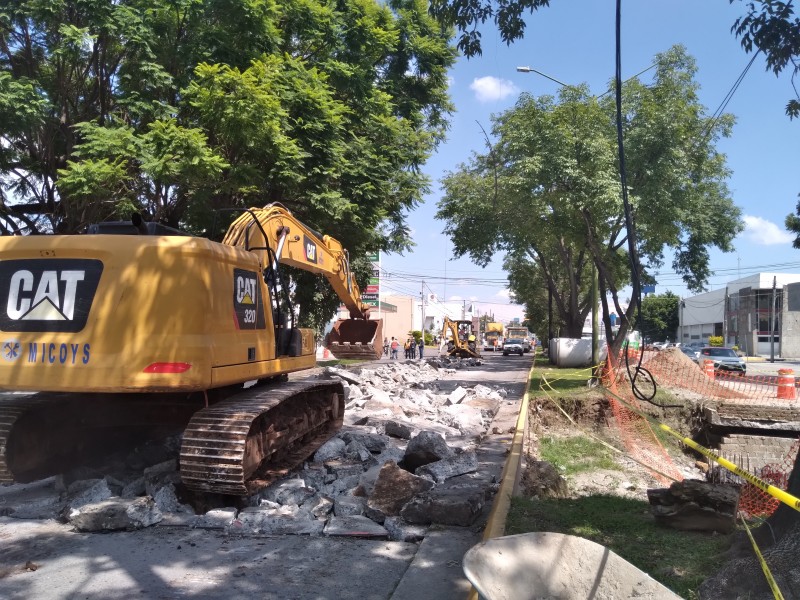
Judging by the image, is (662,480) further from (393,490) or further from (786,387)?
(786,387)

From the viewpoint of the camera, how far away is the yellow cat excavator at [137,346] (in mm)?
5629

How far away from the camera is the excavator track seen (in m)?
5.69

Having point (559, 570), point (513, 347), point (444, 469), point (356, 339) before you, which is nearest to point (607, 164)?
point (356, 339)

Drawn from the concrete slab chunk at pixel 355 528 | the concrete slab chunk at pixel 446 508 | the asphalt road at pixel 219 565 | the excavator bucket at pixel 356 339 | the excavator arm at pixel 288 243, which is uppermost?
the excavator arm at pixel 288 243

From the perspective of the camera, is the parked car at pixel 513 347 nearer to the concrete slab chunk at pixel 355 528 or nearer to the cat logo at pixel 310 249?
the cat logo at pixel 310 249

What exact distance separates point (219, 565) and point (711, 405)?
1228 cm

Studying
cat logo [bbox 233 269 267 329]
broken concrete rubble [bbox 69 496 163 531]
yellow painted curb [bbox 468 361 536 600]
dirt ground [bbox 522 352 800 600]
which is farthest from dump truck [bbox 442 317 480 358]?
broken concrete rubble [bbox 69 496 163 531]

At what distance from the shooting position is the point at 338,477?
7648mm

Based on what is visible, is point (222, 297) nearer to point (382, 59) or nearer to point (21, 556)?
point (21, 556)

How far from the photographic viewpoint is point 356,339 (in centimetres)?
1271

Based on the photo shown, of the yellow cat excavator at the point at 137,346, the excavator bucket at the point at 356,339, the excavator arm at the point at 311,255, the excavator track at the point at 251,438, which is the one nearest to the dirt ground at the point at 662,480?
the excavator track at the point at 251,438

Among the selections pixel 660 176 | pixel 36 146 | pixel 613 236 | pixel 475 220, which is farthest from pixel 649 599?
pixel 475 220

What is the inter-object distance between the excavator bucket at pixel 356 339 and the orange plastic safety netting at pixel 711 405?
174 inches

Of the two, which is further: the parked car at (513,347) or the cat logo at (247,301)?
the parked car at (513,347)
